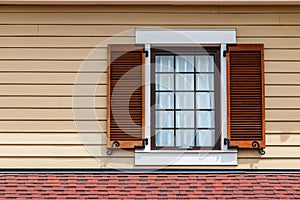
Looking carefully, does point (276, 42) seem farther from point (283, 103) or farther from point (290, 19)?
point (283, 103)

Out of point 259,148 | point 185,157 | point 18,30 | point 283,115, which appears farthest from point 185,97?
point 18,30

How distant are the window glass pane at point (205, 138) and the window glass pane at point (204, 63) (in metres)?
0.64

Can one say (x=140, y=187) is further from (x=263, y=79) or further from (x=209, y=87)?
(x=263, y=79)

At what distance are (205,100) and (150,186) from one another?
42.1 inches

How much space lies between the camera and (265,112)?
19.2 ft

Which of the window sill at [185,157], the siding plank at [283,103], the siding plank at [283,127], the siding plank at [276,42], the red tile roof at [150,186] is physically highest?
the siding plank at [276,42]

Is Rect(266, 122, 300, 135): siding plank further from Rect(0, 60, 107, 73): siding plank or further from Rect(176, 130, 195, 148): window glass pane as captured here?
Rect(0, 60, 107, 73): siding plank

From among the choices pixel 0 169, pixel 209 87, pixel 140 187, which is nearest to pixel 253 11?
pixel 209 87

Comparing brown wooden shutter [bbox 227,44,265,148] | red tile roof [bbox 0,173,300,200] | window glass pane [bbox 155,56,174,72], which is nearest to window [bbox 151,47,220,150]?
window glass pane [bbox 155,56,174,72]

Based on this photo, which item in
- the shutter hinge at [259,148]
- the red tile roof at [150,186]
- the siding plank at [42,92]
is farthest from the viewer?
the siding plank at [42,92]

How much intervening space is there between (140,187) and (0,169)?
1431 millimetres

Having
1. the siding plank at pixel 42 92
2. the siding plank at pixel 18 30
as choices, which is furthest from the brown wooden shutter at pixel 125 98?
the siding plank at pixel 18 30

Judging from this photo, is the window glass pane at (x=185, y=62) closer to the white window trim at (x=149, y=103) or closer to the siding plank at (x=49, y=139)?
the white window trim at (x=149, y=103)

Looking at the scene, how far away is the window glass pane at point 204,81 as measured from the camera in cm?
595
